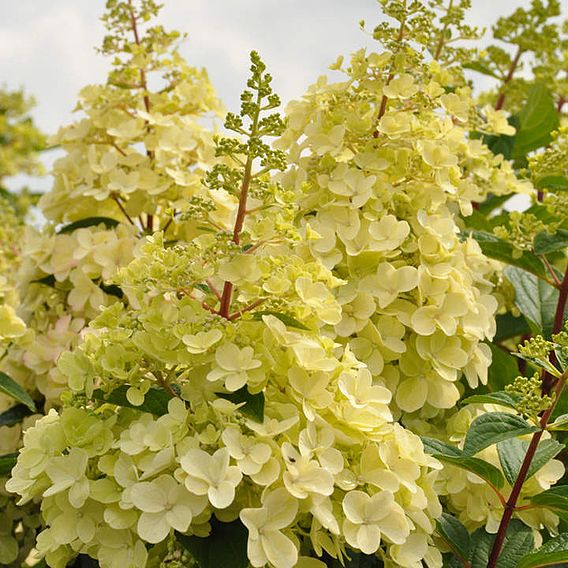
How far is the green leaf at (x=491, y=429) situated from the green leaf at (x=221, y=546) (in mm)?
257

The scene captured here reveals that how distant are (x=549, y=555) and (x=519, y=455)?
0.16 meters

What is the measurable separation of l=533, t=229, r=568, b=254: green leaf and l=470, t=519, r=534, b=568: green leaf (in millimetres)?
382

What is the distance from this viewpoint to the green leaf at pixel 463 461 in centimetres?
98

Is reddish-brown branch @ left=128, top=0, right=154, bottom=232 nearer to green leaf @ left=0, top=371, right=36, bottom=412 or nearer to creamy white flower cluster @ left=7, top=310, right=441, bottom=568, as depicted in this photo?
green leaf @ left=0, top=371, right=36, bottom=412

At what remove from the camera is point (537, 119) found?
1.81m

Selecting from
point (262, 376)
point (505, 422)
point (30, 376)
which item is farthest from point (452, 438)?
point (30, 376)

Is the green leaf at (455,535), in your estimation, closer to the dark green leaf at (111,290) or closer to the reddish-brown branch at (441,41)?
the dark green leaf at (111,290)

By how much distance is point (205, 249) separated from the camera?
0.89 metres

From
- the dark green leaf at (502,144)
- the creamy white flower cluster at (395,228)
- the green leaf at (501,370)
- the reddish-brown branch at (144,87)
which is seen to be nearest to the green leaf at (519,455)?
the creamy white flower cluster at (395,228)

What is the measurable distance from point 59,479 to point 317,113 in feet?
2.02

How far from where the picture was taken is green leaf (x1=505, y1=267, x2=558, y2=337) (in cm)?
136

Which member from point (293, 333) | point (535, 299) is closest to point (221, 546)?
point (293, 333)

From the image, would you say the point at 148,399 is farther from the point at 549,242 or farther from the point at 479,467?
the point at 549,242

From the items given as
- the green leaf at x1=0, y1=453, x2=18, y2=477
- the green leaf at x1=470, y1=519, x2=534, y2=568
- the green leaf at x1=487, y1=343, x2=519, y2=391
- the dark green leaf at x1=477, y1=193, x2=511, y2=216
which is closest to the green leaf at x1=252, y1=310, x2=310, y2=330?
the green leaf at x1=470, y1=519, x2=534, y2=568
